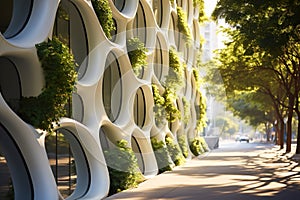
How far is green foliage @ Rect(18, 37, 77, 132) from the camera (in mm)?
11477

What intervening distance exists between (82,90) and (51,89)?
2892mm

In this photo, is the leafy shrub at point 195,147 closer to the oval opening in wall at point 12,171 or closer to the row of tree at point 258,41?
the row of tree at point 258,41

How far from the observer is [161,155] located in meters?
24.1

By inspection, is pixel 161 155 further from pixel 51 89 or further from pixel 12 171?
pixel 12 171

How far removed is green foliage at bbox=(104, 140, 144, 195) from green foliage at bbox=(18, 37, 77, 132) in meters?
4.71

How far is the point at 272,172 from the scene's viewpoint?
22484 millimetres

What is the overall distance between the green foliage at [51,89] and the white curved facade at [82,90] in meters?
0.22

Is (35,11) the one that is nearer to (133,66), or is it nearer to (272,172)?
(133,66)

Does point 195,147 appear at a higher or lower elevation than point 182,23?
lower

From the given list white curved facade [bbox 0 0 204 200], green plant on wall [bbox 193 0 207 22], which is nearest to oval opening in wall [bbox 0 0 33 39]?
white curved facade [bbox 0 0 204 200]

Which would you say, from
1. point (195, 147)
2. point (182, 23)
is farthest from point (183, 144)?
point (182, 23)

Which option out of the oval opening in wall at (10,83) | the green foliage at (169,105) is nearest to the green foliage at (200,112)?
the green foliage at (169,105)

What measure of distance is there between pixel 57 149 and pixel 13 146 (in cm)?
238

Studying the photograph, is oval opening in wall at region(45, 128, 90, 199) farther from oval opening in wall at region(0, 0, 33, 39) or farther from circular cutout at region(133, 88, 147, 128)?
circular cutout at region(133, 88, 147, 128)
